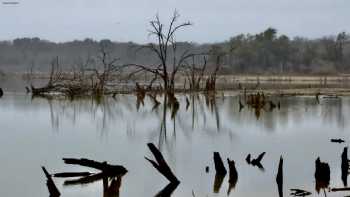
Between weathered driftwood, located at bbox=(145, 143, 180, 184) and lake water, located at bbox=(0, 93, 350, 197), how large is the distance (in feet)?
0.49

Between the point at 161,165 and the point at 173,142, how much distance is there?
20.9 feet

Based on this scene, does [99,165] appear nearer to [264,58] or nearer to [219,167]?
[219,167]

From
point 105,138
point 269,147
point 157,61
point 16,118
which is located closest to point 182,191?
point 269,147

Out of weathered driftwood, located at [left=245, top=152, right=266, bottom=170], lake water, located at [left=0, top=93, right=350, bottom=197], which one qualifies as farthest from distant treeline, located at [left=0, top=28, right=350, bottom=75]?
weathered driftwood, located at [left=245, top=152, right=266, bottom=170]

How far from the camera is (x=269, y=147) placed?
15.4 metres

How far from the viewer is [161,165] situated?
10.4 m

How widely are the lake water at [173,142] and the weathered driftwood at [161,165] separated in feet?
0.49

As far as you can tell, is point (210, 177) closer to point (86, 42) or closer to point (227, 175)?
point (227, 175)

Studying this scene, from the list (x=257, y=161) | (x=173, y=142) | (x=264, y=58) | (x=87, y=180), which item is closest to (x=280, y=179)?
(x=257, y=161)

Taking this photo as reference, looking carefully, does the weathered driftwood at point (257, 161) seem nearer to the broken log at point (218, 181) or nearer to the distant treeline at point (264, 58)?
the broken log at point (218, 181)

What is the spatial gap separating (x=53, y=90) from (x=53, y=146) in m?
22.6

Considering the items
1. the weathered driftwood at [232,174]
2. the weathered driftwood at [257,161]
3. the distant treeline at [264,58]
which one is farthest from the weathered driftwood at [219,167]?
the distant treeline at [264,58]

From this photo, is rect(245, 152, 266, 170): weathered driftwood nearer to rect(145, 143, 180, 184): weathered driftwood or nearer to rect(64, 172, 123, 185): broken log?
rect(145, 143, 180, 184): weathered driftwood

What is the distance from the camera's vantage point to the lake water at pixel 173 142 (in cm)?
1078
